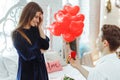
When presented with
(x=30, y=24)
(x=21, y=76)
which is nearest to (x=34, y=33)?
(x=30, y=24)

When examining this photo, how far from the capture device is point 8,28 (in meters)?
3.19

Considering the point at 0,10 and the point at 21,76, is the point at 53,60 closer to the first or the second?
the point at 0,10

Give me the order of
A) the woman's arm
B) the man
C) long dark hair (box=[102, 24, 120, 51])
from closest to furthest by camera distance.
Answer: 1. the man
2. long dark hair (box=[102, 24, 120, 51])
3. the woman's arm

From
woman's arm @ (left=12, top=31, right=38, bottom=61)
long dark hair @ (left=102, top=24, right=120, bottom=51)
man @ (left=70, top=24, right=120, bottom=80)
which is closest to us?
man @ (left=70, top=24, right=120, bottom=80)

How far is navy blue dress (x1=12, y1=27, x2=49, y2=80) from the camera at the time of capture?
203 centimetres

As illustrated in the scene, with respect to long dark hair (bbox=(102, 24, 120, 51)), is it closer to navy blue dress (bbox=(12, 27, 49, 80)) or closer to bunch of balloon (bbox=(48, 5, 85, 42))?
bunch of balloon (bbox=(48, 5, 85, 42))

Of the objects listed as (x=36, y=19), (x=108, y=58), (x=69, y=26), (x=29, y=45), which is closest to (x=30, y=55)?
(x=29, y=45)

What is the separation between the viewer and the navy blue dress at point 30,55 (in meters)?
2.03

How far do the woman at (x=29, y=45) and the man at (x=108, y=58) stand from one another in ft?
2.30

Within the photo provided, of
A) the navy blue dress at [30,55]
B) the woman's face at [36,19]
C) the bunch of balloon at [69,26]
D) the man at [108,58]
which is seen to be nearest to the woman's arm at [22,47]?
the navy blue dress at [30,55]

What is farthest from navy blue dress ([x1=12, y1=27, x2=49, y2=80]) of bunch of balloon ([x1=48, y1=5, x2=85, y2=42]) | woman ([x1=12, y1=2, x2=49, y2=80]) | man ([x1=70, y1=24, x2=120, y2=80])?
man ([x1=70, y1=24, x2=120, y2=80])

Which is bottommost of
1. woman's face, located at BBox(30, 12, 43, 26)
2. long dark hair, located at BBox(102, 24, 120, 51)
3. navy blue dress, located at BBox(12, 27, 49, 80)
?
navy blue dress, located at BBox(12, 27, 49, 80)

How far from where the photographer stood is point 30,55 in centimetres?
203

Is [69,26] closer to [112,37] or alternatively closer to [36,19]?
[36,19]
